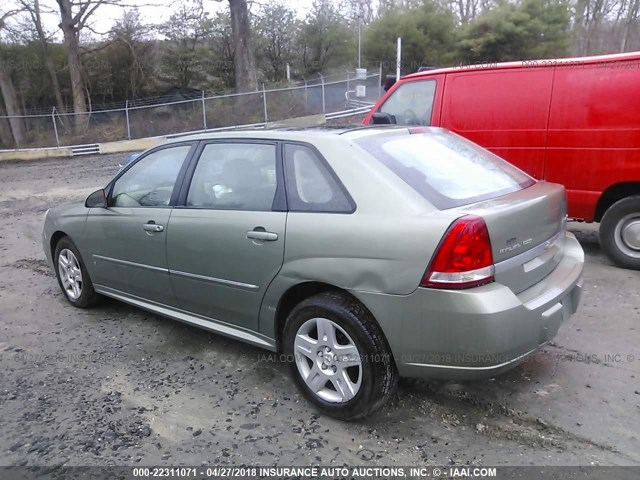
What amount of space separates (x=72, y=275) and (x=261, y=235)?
264cm

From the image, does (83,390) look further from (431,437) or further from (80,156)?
(80,156)

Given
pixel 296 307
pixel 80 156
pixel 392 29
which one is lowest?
pixel 80 156

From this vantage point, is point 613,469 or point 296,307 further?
point 296,307

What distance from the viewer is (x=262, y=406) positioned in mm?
3232

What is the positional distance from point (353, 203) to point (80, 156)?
2029 cm

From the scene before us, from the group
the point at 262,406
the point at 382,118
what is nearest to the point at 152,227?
the point at 262,406

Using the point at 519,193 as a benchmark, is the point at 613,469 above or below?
below

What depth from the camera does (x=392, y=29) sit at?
94.6 feet

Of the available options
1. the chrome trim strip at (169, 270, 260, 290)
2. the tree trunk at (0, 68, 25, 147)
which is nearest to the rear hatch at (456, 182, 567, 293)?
the chrome trim strip at (169, 270, 260, 290)

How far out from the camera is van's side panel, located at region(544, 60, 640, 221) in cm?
484

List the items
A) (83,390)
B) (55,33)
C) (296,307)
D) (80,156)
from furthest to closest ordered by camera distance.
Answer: (55,33) → (80,156) → (83,390) → (296,307)

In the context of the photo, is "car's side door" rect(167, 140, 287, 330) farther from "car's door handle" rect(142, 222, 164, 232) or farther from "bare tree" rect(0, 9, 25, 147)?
"bare tree" rect(0, 9, 25, 147)

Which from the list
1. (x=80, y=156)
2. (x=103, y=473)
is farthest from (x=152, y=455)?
(x=80, y=156)

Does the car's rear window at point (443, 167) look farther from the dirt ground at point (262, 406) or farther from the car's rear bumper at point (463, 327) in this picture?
the dirt ground at point (262, 406)
